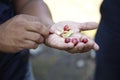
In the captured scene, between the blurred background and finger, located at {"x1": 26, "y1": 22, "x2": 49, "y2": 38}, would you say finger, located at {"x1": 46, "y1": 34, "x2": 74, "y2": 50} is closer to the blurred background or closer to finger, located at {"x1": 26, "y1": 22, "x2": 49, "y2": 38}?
finger, located at {"x1": 26, "y1": 22, "x2": 49, "y2": 38}

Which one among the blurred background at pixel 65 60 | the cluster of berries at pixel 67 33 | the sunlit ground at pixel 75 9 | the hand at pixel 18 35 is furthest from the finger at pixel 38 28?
the sunlit ground at pixel 75 9

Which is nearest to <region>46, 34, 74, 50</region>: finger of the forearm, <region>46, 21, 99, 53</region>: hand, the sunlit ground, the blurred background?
<region>46, 21, 99, 53</region>: hand

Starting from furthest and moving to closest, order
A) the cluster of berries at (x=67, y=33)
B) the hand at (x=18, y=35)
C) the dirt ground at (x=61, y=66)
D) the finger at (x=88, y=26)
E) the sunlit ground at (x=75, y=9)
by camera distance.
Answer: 1. the sunlit ground at (x=75, y=9)
2. the dirt ground at (x=61, y=66)
3. the finger at (x=88, y=26)
4. the cluster of berries at (x=67, y=33)
5. the hand at (x=18, y=35)

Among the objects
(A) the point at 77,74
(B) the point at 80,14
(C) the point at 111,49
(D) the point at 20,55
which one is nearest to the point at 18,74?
(D) the point at 20,55

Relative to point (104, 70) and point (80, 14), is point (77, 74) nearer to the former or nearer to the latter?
point (80, 14)

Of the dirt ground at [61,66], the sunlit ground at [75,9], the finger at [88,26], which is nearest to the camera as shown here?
the finger at [88,26]

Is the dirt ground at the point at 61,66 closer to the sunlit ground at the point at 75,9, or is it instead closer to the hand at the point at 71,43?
the sunlit ground at the point at 75,9
